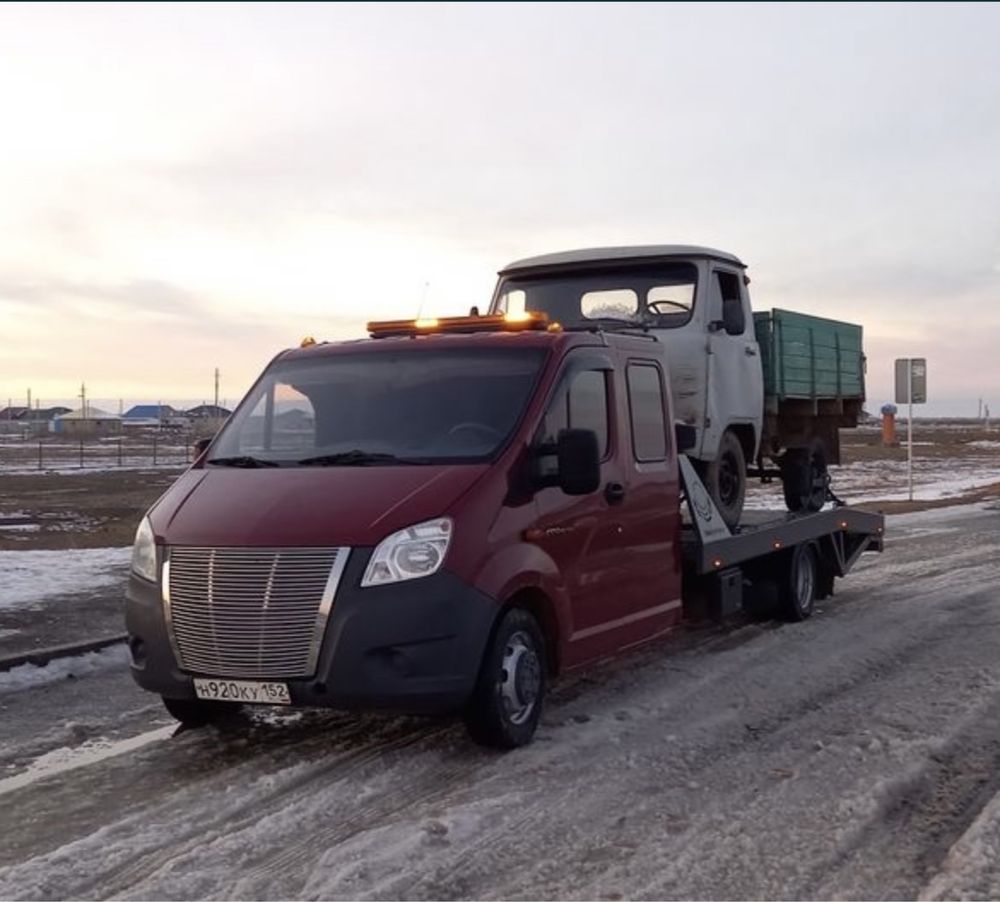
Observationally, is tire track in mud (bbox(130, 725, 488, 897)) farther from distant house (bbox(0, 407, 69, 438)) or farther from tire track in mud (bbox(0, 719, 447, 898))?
distant house (bbox(0, 407, 69, 438))

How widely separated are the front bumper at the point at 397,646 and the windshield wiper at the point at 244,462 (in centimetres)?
116

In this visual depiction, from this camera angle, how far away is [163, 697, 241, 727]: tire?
6.47m

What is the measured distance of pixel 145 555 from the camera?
6.17 metres

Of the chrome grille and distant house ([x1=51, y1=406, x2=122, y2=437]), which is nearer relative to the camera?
the chrome grille

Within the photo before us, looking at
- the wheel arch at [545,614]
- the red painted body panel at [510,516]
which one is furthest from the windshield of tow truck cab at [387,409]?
the wheel arch at [545,614]

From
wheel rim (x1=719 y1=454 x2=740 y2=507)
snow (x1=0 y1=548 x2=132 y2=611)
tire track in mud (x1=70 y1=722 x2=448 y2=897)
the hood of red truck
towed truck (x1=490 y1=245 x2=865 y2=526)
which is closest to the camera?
tire track in mud (x1=70 y1=722 x2=448 y2=897)

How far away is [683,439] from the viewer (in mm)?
8234

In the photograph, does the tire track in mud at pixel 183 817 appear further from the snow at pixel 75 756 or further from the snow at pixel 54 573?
the snow at pixel 54 573

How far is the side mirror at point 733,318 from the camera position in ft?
30.3

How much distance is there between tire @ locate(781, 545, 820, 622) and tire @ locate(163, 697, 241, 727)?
5.11 m

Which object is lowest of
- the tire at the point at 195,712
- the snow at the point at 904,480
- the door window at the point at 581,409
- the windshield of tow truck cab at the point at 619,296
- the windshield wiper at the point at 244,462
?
the snow at the point at 904,480

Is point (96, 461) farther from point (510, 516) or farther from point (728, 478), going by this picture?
point (510, 516)

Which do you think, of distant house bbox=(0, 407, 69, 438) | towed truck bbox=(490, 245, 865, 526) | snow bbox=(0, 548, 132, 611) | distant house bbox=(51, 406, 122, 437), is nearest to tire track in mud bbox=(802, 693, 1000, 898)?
towed truck bbox=(490, 245, 865, 526)

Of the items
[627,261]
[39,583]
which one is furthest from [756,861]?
[39,583]
